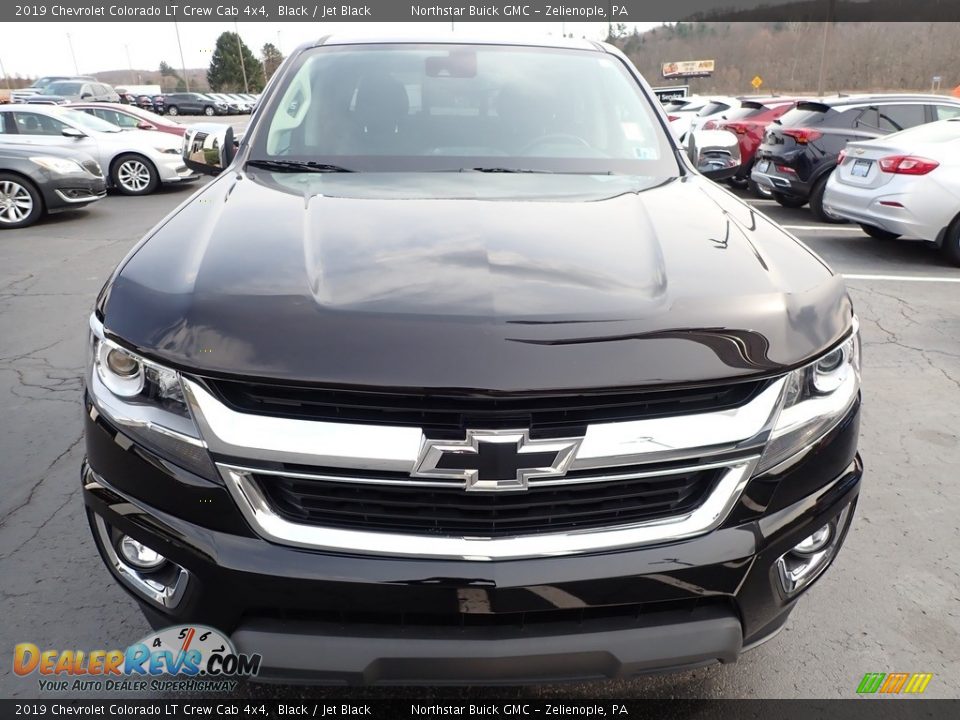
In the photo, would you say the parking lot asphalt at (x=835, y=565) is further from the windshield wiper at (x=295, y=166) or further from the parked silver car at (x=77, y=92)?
the parked silver car at (x=77, y=92)

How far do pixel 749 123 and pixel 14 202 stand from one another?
35.6 ft

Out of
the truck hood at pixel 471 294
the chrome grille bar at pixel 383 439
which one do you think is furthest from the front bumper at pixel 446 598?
the truck hood at pixel 471 294

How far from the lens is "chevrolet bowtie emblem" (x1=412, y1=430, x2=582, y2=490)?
5.01ft

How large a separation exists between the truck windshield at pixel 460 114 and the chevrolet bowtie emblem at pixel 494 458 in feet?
4.86

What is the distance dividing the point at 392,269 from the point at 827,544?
4.14ft

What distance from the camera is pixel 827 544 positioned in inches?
75.8

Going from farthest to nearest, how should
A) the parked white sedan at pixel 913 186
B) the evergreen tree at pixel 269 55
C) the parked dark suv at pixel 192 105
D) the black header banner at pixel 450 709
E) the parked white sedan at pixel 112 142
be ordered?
the evergreen tree at pixel 269 55 → the parked dark suv at pixel 192 105 → the parked white sedan at pixel 112 142 → the parked white sedan at pixel 913 186 → the black header banner at pixel 450 709

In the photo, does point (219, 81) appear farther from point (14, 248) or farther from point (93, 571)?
point (93, 571)

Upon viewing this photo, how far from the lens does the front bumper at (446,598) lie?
1.57 meters

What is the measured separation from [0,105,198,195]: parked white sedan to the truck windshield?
9232 millimetres

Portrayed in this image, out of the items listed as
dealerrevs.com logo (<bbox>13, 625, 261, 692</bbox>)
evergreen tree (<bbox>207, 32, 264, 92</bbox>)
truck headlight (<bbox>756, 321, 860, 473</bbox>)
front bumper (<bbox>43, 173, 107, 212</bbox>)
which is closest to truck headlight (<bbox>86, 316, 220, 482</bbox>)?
dealerrevs.com logo (<bbox>13, 625, 261, 692</bbox>)

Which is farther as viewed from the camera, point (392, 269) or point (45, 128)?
point (45, 128)

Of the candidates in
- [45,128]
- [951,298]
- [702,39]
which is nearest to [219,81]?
[702,39]

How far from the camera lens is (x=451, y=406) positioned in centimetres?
152
